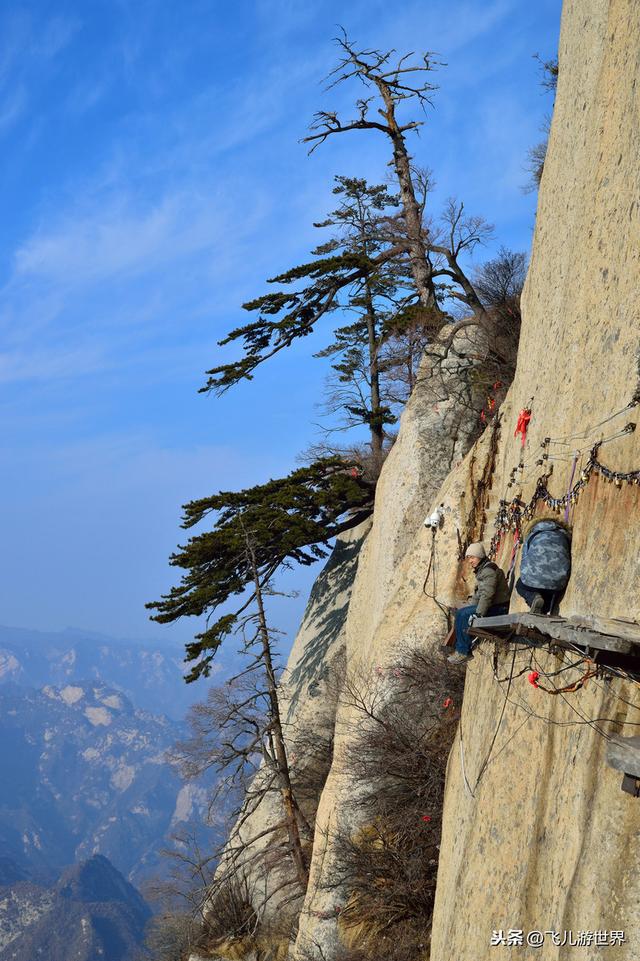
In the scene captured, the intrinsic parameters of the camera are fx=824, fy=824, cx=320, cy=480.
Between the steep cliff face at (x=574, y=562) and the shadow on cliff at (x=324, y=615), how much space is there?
42.0 feet

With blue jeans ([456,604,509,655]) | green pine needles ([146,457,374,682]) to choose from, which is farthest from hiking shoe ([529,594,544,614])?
green pine needles ([146,457,374,682])

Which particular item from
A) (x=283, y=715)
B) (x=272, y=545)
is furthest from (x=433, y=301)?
(x=283, y=715)

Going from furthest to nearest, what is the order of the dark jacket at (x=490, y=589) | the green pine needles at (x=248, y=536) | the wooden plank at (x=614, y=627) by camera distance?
the green pine needles at (x=248, y=536), the dark jacket at (x=490, y=589), the wooden plank at (x=614, y=627)

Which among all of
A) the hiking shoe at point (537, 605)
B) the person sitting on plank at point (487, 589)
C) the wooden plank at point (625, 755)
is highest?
the person sitting on plank at point (487, 589)

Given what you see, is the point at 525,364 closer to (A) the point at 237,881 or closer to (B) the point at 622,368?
(B) the point at 622,368

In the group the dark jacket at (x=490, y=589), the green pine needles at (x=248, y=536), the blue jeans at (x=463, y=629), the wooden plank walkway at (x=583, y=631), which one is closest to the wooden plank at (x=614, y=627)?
the wooden plank walkway at (x=583, y=631)

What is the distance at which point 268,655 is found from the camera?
816 inches

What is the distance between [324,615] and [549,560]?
18830mm

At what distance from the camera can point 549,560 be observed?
27.5 feet

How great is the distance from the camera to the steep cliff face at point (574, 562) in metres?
6.54

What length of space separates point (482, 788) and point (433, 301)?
664 inches

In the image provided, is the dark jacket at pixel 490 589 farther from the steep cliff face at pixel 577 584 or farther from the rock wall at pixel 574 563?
the steep cliff face at pixel 577 584

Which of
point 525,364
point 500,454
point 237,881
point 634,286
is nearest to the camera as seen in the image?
point 634,286

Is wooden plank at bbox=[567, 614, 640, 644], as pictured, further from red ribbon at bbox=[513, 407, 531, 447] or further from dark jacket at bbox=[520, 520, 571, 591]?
red ribbon at bbox=[513, 407, 531, 447]
